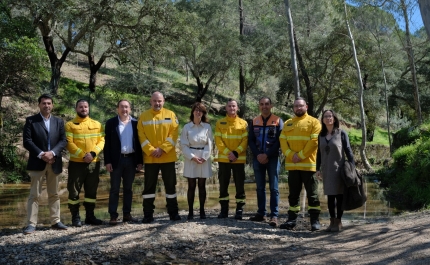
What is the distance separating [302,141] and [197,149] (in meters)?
1.71

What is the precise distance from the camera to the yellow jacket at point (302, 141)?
23.0 feet

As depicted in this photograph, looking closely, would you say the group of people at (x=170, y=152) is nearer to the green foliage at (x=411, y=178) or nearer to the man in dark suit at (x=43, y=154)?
the man in dark suit at (x=43, y=154)

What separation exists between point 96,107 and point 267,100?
21.1 meters

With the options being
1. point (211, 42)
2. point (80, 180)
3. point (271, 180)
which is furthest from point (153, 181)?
point (211, 42)

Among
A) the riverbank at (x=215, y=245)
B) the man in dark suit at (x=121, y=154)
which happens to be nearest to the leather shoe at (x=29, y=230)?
the riverbank at (x=215, y=245)

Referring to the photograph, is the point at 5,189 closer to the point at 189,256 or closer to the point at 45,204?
the point at 45,204

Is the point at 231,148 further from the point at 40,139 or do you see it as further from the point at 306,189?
the point at 40,139

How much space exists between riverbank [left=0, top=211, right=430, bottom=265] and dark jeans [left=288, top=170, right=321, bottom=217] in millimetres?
353

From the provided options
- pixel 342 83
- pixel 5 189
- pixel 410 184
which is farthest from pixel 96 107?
pixel 410 184

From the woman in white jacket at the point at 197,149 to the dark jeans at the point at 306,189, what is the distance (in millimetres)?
1363

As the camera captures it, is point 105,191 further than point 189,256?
Yes

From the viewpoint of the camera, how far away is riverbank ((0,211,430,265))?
216 inches

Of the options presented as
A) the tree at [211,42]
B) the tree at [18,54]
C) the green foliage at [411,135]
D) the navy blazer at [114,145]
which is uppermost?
the tree at [211,42]

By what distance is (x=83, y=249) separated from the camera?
5.94 metres
